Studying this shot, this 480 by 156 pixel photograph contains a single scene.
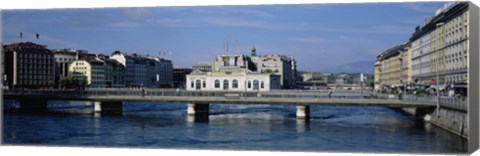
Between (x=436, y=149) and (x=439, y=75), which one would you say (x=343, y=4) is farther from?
(x=439, y=75)

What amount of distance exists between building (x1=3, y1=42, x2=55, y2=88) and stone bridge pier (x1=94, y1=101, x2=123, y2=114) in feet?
8.14

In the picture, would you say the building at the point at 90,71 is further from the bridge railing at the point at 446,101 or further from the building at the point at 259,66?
the bridge railing at the point at 446,101

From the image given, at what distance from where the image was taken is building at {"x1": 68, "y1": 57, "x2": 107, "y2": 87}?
29.5m

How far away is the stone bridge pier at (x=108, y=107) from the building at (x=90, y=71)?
5.63ft

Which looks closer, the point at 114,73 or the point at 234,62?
the point at 234,62

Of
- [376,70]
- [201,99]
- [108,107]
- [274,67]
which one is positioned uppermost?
[274,67]

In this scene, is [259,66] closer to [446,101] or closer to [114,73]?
[114,73]

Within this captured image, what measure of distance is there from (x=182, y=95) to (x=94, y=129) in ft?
26.4

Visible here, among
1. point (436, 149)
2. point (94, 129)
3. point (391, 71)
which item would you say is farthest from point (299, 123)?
point (391, 71)

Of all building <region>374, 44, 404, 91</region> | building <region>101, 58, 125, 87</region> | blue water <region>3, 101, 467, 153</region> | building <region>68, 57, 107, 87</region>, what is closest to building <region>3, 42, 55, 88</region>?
building <region>68, 57, 107, 87</region>

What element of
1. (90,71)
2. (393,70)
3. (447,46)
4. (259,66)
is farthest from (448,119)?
(393,70)

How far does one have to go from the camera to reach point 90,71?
3030cm

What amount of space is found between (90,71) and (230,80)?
6440mm

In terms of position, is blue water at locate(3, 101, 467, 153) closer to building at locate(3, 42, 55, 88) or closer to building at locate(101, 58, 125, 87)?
building at locate(3, 42, 55, 88)
